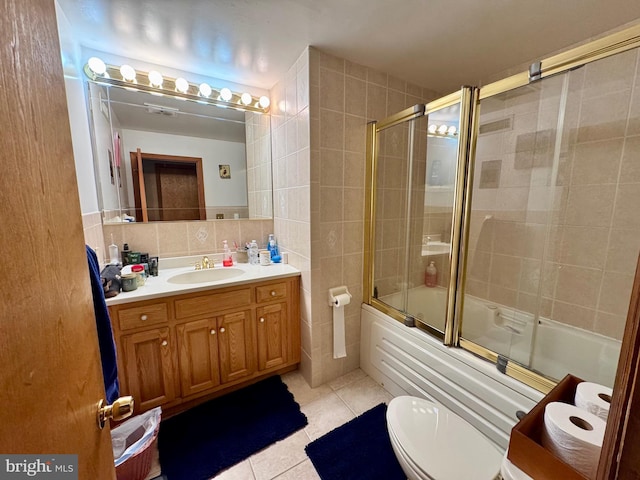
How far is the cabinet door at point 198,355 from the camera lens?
5.29ft

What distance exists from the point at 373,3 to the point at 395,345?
1.98 m

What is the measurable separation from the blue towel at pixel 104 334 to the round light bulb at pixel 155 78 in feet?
4.60

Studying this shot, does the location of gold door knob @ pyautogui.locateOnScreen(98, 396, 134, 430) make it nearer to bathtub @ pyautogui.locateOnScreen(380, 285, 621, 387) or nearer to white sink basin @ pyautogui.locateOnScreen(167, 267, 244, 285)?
white sink basin @ pyautogui.locateOnScreen(167, 267, 244, 285)

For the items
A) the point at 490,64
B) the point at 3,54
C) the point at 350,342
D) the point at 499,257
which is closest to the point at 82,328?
the point at 3,54

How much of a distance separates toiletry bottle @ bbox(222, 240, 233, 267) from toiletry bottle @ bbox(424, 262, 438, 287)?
161 cm

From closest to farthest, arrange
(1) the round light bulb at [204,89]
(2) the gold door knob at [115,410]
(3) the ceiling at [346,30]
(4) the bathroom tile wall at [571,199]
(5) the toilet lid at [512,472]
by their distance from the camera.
→ (2) the gold door knob at [115,410]
(5) the toilet lid at [512,472]
(3) the ceiling at [346,30]
(4) the bathroom tile wall at [571,199]
(1) the round light bulb at [204,89]

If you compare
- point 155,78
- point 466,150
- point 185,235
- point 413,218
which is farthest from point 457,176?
point 155,78

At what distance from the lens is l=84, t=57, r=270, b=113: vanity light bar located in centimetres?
165

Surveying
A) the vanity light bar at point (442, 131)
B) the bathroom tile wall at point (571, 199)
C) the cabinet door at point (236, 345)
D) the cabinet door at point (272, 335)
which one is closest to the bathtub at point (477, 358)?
the bathroom tile wall at point (571, 199)

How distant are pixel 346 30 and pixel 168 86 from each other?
1.29 meters

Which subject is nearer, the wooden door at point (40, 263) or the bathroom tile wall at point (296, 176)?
the wooden door at point (40, 263)

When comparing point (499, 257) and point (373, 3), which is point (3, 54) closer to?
point (373, 3)

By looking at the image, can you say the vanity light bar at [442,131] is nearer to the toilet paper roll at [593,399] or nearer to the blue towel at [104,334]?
the toilet paper roll at [593,399]

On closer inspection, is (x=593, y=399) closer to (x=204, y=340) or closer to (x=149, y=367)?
(x=204, y=340)
